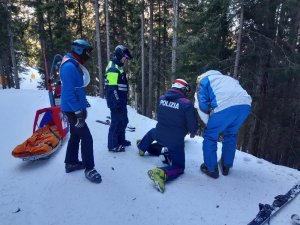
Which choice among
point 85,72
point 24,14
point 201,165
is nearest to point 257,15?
point 201,165

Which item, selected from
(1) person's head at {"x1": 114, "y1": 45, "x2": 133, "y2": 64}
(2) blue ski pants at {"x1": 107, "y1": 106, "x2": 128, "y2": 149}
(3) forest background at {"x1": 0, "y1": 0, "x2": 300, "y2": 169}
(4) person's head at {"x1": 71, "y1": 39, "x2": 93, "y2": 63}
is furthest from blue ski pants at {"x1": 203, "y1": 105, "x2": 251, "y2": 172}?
(3) forest background at {"x1": 0, "y1": 0, "x2": 300, "y2": 169}

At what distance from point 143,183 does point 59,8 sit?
18.7 metres

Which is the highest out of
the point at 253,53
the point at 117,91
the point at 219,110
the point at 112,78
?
the point at 253,53

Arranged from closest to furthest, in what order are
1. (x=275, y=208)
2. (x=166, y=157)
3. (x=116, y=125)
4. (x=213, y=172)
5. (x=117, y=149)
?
(x=275, y=208) → (x=213, y=172) → (x=166, y=157) → (x=116, y=125) → (x=117, y=149)

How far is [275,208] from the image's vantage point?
3840 mm

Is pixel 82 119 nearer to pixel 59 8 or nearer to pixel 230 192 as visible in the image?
pixel 230 192

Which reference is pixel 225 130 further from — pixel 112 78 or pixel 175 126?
pixel 112 78

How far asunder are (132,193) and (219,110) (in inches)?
78.5

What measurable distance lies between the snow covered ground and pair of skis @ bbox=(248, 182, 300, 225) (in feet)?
0.26

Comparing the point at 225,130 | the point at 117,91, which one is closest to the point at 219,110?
the point at 225,130

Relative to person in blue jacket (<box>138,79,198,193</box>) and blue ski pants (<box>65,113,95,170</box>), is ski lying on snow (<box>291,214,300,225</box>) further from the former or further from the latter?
blue ski pants (<box>65,113,95,170</box>)

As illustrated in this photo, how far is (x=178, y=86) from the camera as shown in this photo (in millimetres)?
4703

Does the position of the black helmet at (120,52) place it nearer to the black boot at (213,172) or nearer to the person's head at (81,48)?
the person's head at (81,48)

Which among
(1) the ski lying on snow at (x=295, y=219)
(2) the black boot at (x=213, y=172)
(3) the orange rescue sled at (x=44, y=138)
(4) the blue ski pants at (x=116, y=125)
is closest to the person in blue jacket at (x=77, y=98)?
(3) the orange rescue sled at (x=44, y=138)
